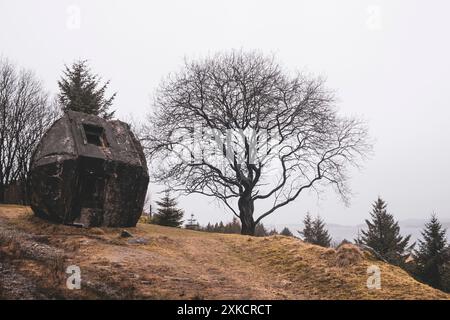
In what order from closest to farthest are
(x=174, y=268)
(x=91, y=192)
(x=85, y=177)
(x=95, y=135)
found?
1. (x=174, y=268)
2. (x=85, y=177)
3. (x=91, y=192)
4. (x=95, y=135)

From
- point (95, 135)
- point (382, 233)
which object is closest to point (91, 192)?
point (95, 135)

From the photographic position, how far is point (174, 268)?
7.84 metres

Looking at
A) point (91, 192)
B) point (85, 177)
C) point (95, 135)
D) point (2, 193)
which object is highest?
point (95, 135)

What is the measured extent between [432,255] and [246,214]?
20.4 metres

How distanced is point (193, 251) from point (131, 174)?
374 cm

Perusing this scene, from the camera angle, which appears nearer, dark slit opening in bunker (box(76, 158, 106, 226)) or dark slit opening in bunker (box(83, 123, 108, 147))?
dark slit opening in bunker (box(76, 158, 106, 226))

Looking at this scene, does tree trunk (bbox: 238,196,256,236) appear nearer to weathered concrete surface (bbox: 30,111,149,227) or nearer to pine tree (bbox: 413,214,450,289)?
weathered concrete surface (bbox: 30,111,149,227)

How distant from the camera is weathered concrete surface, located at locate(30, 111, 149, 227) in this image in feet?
35.6

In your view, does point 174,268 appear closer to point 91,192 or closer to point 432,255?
point 91,192

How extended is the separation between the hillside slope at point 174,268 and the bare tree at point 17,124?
18.0m

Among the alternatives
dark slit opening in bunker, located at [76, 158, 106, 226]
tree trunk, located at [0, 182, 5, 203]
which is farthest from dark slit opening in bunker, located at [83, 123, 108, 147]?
tree trunk, located at [0, 182, 5, 203]

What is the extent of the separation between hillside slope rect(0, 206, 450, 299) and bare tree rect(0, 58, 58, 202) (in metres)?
18.0

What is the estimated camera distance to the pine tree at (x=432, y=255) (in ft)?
94.8
